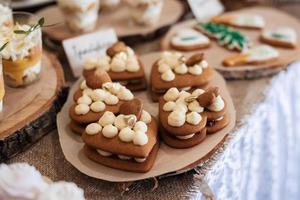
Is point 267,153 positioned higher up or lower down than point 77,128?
lower down

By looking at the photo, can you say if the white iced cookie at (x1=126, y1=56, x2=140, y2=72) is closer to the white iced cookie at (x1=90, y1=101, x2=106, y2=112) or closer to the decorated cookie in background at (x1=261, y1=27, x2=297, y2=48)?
the white iced cookie at (x1=90, y1=101, x2=106, y2=112)

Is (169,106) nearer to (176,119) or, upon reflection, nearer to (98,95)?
(176,119)

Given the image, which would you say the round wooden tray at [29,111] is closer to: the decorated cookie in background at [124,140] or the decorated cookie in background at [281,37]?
the decorated cookie in background at [124,140]

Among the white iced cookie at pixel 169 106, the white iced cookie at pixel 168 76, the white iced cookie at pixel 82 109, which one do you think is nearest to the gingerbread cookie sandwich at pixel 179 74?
the white iced cookie at pixel 168 76

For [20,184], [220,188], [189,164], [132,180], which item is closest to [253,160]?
[220,188]

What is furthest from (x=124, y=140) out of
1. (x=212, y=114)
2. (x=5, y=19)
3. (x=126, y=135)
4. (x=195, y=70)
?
(x=5, y=19)
